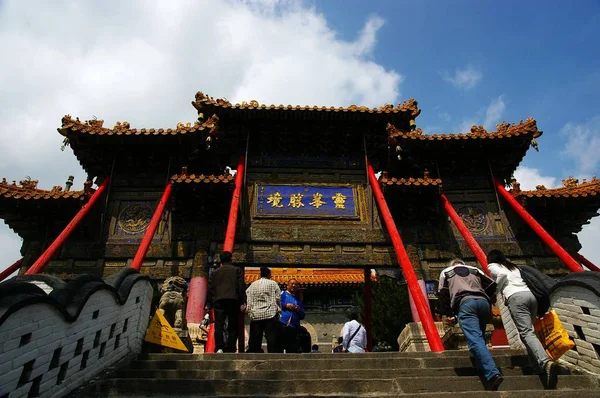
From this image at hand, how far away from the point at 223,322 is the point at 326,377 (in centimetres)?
192

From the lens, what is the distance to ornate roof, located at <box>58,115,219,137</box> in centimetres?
954

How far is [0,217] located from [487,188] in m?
12.3

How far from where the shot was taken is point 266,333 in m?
5.96

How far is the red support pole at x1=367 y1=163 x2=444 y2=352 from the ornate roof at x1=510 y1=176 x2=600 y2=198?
342 centimetres

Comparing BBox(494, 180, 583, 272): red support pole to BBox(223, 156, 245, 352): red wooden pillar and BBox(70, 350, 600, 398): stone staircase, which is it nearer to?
BBox(70, 350, 600, 398): stone staircase

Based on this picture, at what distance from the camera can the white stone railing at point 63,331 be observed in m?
3.39

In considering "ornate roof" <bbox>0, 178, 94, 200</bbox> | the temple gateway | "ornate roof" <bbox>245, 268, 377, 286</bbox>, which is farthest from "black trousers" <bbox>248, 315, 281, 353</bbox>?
"ornate roof" <bbox>245, 268, 377, 286</bbox>

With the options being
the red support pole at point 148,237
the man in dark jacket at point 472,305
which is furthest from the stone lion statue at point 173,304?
the man in dark jacket at point 472,305

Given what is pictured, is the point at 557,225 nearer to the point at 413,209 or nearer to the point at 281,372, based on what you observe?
the point at 413,209

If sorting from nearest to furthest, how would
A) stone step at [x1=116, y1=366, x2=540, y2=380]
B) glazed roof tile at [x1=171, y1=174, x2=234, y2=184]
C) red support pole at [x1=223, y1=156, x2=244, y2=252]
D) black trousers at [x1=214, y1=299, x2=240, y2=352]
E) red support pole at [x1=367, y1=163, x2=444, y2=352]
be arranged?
1. stone step at [x1=116, y1=366, x2=540, y2=380]
2. black trousers at [x1=214, y1=299, x2=240, y2=352]
3. red support pole at [x1=367, y1=163, x2=444, y2=352]
4. red support pole at [x1=223, y1=156, x2=244, y2=252]
5. glazed roof tile at [x1=171, y1=174, x2=234, y2=184]

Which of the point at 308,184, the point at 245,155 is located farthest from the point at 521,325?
the point at 245,155

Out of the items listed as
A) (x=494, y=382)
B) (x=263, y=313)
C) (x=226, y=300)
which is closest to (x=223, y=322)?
(x=226, y=300)

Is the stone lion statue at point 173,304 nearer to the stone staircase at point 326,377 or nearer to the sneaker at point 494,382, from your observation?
the stone staircase at point 326,377

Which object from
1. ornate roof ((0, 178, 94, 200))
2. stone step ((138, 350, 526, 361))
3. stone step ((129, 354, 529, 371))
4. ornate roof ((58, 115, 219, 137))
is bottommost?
stone step ((129, 354, 529, 371))
